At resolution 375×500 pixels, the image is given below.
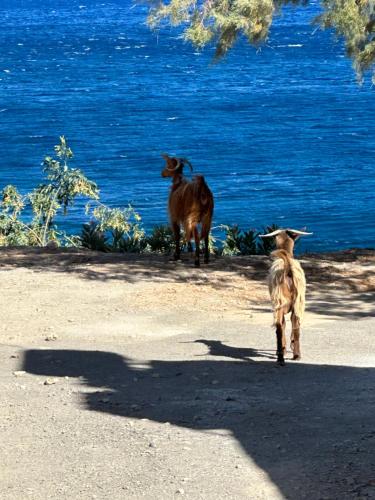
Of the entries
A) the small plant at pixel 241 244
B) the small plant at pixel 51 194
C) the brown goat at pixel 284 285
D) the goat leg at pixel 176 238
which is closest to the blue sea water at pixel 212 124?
the small plant at pixel 51 194

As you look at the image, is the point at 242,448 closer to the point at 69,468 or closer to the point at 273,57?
the point at 69,468

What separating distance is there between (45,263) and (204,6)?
4152mm

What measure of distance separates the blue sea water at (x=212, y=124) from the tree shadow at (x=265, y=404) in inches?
1160

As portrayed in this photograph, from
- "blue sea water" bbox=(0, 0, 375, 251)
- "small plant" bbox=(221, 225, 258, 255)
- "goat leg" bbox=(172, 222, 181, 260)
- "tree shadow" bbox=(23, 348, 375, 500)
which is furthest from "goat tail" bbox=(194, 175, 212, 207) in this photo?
"blue sea water" bbox=(0, 0, 375, 251)

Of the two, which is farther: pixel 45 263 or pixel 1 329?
pixel 45 263

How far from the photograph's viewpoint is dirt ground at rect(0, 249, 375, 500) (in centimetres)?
712

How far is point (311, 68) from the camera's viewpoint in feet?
A: 374

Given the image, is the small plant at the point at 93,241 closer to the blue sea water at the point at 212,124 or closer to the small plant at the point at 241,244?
the small plant at the point at 241,244

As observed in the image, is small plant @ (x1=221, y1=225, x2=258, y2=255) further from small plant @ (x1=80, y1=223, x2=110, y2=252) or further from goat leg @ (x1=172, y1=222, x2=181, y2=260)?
goat leg @ (x1=172, y1=222, x2=181, y2=260)

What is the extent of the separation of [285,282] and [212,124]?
75.7 meters

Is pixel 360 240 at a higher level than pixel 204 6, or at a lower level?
lower

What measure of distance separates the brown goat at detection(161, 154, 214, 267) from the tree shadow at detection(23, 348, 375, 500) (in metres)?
3.73

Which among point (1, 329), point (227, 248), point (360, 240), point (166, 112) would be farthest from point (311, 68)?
point (1, 329)

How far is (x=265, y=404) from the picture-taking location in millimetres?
8781
